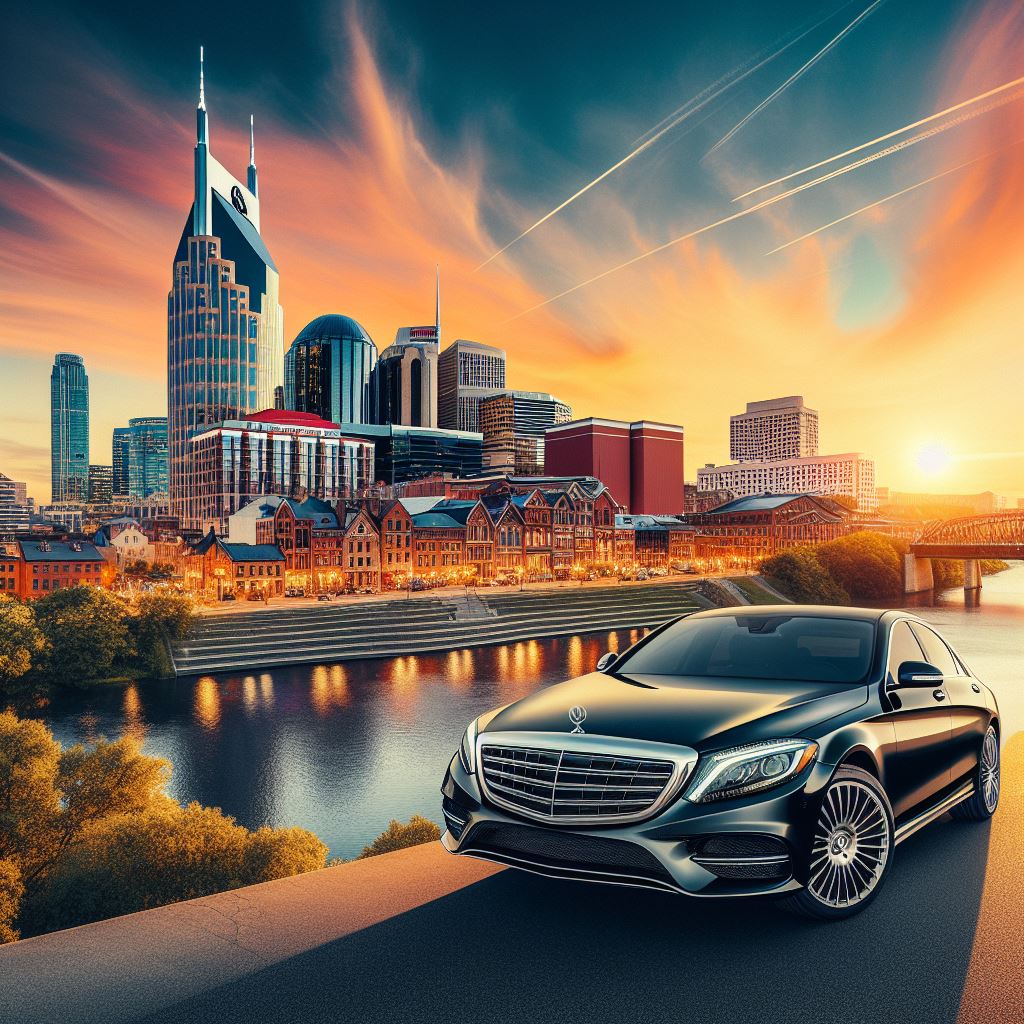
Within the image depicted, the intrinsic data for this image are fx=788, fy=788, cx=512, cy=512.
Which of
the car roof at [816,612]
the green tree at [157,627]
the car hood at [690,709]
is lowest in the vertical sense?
the green tree at [157,627]

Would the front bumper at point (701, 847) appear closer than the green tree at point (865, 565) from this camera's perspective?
Yes

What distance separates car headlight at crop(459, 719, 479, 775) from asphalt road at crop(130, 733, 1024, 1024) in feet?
2.88

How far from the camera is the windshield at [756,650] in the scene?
5.76 meters

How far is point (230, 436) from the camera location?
141 metres

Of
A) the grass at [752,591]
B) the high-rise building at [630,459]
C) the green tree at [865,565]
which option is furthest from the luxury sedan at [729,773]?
the high-rise building at [630,459]

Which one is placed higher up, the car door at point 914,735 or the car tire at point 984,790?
the car door at point 914,735

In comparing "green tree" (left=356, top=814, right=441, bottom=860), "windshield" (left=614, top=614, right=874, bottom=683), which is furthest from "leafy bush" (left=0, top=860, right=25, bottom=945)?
"windshield" (left=614, top=614, right=874, bottom=683)

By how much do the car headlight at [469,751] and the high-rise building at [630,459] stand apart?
461 feet

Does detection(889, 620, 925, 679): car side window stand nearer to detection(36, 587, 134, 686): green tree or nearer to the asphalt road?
the asphalt road

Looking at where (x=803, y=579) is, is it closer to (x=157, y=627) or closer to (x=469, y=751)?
(x=157, y=627)

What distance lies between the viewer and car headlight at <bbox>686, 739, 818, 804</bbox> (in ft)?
14.0

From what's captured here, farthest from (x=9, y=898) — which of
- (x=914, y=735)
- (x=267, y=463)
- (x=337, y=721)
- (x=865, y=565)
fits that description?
(x=267, y=463)

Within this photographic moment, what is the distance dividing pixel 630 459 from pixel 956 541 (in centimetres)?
6122

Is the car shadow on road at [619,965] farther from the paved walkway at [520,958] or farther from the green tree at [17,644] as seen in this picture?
the green tree at [17,644]
